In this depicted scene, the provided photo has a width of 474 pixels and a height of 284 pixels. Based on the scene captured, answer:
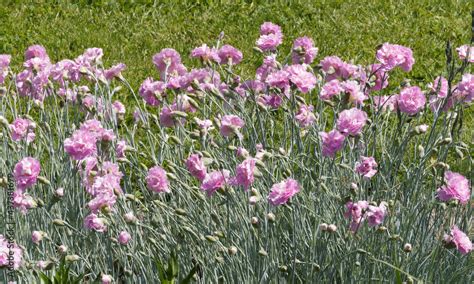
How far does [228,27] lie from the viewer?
7.01 meters

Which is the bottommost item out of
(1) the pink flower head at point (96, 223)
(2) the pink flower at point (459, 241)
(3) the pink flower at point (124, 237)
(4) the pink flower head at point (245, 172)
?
(3) the pink flower at point (124, 237)

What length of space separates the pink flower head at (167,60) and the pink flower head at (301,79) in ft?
2.14

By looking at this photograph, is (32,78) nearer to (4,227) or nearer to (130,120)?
(4,227)

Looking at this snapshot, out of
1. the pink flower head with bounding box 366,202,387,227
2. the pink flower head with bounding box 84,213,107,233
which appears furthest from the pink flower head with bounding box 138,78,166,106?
the pink flower head with bounding box 366,202,387,227

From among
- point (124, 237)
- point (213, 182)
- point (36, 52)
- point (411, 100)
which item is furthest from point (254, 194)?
point (36, 52)

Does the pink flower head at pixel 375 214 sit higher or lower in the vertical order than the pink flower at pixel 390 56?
lower

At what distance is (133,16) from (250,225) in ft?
14.0

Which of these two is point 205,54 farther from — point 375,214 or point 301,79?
point 375,214

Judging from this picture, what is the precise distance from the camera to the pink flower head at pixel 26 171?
299 centimetres

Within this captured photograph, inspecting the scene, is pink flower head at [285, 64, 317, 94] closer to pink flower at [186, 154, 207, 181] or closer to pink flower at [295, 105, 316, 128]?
pink flower at [295, 105, 316, 128]

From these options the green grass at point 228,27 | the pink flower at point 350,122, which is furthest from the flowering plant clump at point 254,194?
the green grass at point 228,27

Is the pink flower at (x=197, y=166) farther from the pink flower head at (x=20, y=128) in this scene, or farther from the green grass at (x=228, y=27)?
the green grass at (x=228, y=27)

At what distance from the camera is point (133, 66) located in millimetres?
6363

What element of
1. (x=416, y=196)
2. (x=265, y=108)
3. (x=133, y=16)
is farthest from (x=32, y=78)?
(x=133, y=16)
